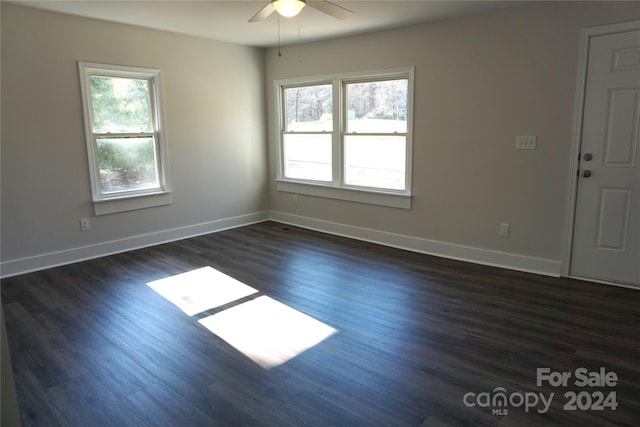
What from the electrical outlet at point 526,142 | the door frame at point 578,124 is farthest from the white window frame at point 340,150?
the door frame at point 578,124

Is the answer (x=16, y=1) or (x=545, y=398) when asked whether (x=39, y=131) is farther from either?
(x=545, y=398)

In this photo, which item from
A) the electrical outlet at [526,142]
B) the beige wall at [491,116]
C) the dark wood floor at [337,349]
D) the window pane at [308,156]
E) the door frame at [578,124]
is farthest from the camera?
the window pane at [308,156]

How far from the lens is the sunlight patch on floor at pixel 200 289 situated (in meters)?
3.39

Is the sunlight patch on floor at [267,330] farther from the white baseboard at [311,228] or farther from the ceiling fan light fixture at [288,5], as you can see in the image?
the ceiling fan light fixture at [288,5]

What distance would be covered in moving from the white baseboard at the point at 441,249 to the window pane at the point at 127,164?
2028 mm

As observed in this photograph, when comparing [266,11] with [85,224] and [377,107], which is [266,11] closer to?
[377,107]

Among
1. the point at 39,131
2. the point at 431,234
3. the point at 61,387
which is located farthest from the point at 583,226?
the point at 39,131

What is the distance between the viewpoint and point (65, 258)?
14.3 ft

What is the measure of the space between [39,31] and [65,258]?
2204 mm

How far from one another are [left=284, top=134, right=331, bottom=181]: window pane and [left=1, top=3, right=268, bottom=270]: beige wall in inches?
19.4

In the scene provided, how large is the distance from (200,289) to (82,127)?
85.1 inches

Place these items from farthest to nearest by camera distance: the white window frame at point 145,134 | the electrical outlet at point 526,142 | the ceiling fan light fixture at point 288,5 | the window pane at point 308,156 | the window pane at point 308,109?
the window pane at point 308,156
the window pane at point 308,109
the white window frame at point 145,134
the electrical outlet at point 526,142
the ceiling fan light fixture at point 288,5

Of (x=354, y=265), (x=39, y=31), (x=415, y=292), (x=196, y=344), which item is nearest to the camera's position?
(x=196, y=344)

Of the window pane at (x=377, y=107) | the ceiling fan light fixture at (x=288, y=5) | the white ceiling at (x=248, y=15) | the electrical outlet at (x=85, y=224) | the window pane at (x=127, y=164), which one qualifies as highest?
the white ceiling at (x=248, y=15)
